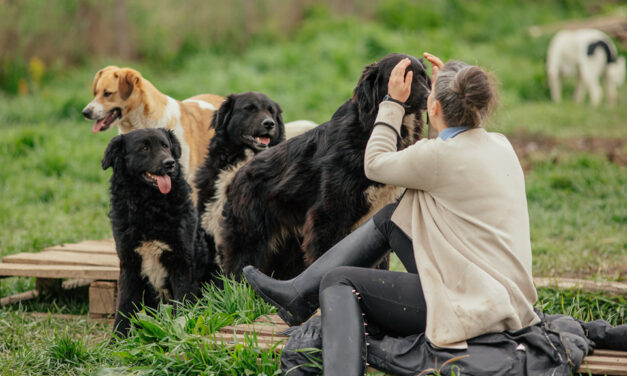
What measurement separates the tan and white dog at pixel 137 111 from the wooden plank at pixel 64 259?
130cm

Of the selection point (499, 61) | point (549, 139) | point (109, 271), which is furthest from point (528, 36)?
point (109, 271)

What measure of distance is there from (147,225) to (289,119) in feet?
21.5

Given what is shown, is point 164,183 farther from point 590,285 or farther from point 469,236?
point 590,285

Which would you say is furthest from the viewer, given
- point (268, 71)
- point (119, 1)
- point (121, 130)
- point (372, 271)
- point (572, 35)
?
point (572, 35)

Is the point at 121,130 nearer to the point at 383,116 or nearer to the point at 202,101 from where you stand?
the point at 202,101

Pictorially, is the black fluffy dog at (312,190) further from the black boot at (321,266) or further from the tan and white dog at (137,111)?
the tan and white dog at (137,111)

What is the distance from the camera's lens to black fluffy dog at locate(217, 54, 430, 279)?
379 centimetres

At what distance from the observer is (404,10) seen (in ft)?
56.3

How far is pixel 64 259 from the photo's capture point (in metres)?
4.98

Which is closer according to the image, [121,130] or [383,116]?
[383,116]

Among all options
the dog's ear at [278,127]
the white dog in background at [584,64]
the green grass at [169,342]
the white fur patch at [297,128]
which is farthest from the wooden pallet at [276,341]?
the white dog in background at [584,64]

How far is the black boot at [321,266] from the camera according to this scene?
10.7 ft

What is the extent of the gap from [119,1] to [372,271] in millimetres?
10221

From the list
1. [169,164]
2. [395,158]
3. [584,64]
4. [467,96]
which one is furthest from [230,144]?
[584,64]
